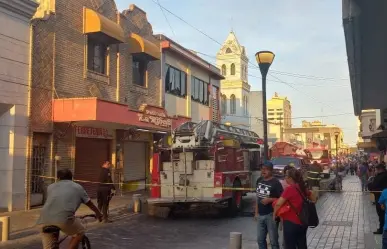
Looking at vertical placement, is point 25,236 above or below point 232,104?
below

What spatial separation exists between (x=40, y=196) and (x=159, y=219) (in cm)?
448

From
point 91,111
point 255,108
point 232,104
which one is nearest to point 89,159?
point 91,111

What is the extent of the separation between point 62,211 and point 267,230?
3.37 m

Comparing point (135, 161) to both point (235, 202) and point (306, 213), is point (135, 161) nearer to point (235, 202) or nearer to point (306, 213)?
point (235, 202)

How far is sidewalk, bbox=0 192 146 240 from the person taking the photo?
37.0 feet

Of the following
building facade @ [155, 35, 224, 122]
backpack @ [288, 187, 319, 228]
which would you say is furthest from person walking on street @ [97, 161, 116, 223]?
building facade @ [155, 35, 224, 122]

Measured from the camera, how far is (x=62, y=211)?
231 inches

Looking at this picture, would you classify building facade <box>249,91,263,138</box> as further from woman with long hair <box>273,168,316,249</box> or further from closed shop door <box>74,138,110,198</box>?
woman with long hair <box>273,168,316,249</box>

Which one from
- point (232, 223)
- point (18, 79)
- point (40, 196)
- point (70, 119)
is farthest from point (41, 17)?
point (232, 223)

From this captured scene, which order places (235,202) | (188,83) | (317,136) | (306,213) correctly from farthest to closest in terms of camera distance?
1. (317,136)
2. (188,83)
3. (235,202)
4. (306,213)

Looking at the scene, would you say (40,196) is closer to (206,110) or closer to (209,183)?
(209,183)

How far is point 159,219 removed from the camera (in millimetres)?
14336

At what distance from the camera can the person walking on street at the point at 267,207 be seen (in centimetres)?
745

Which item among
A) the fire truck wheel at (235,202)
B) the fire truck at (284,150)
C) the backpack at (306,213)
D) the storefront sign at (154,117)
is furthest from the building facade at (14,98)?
the fire truck at (284,150)
